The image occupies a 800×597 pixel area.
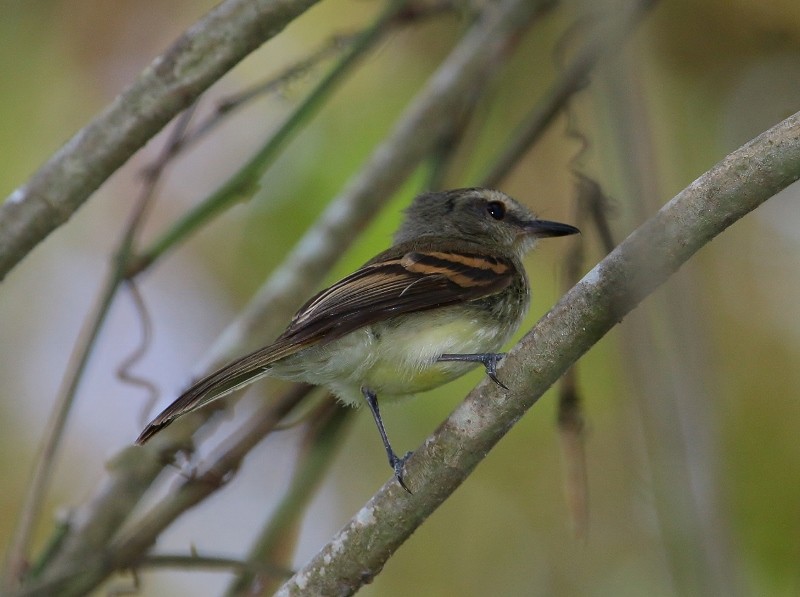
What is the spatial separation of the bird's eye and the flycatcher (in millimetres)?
675

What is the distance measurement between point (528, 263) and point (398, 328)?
8.56 ft

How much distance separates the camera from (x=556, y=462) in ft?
19.3

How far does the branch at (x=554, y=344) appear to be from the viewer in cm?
208

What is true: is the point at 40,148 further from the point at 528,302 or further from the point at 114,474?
the point at 528,302

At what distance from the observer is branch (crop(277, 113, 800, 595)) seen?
208 centimetres

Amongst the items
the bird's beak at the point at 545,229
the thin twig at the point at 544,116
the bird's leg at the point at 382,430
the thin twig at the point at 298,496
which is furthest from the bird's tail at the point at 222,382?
the thin twig at the point at 544,116

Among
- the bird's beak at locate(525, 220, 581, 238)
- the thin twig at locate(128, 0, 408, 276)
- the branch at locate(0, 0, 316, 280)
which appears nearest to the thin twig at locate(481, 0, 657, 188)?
the bird's beak at locate(525, 220, 581, 238)

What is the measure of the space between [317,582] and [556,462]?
351cm

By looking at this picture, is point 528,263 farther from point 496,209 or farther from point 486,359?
point 486,359

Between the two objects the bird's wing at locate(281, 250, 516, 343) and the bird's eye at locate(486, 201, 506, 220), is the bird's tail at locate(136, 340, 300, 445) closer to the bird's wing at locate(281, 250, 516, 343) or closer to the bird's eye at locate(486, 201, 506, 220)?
the bird's wing at locate(281, 250, 516, 343)

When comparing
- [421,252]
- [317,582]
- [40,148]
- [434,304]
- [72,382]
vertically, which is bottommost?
[317,582]

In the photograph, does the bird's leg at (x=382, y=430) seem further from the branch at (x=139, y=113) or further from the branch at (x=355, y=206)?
the branch at (x=139, y=113)

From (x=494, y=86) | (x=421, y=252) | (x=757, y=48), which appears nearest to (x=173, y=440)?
(x=421, y=252)

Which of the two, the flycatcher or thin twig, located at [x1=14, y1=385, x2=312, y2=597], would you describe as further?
thin twig, located at [x1=14, y1=385, x2=312, y2=597]
